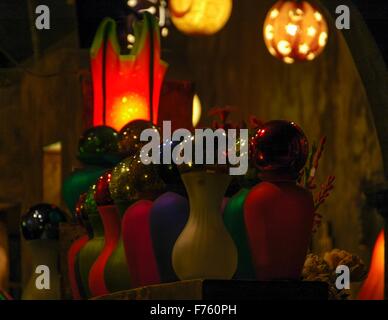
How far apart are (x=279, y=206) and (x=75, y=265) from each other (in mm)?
1371

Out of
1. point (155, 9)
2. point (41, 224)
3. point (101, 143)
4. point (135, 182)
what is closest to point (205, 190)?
point (135, 182)

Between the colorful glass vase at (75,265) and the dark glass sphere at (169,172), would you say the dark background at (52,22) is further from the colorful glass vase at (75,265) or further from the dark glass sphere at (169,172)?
the dark glass sphere at (169,172)

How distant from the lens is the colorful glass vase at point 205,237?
11.8 feet

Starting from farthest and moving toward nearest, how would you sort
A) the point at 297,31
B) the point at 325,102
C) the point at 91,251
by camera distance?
the point at 325,102 < the point at 297,31 < the point at 91,251

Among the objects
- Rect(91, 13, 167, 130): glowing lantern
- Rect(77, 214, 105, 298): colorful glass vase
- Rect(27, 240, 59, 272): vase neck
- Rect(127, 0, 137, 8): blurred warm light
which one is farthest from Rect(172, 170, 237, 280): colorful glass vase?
Rect(127, 0, 137, 8): blurred warm light

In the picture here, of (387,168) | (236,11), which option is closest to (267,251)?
(387,168)

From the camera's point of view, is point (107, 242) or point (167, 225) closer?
point (167, 225)

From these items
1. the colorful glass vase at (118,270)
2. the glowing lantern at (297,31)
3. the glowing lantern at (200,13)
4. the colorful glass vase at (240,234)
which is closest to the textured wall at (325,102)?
the glowing lantern at (297,31)

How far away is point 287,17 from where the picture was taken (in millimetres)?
8977

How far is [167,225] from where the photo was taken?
3.89 m

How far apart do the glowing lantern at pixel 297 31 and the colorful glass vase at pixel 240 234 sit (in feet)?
17.2

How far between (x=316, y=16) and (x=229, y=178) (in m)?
5.42

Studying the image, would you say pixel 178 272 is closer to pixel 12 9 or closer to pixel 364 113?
pixel 364 113

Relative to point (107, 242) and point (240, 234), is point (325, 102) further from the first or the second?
point (240, 234)
